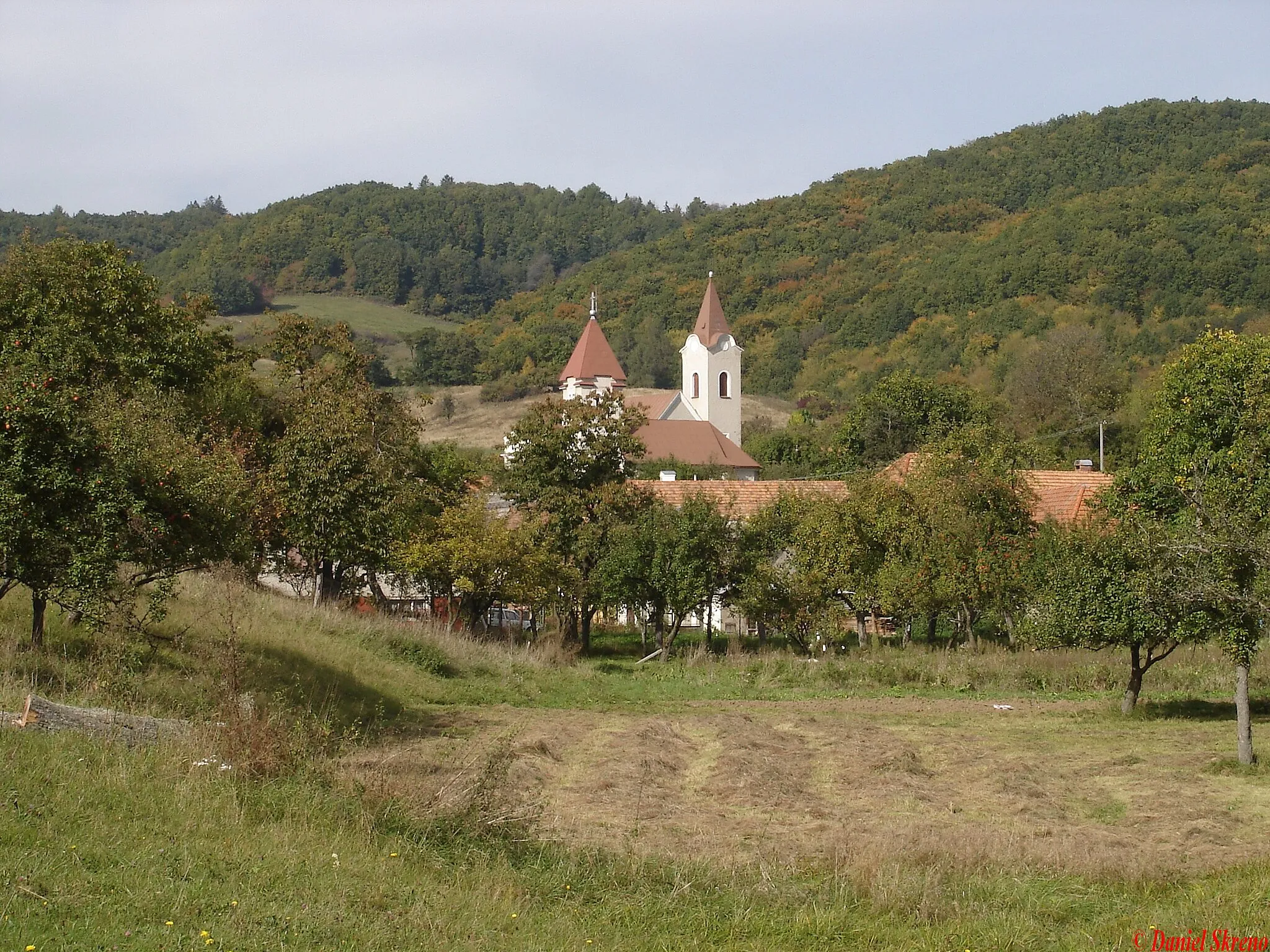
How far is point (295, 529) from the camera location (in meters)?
25.7

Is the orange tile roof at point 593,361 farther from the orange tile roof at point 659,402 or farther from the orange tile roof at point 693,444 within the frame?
the orange tile roof at point 693,444

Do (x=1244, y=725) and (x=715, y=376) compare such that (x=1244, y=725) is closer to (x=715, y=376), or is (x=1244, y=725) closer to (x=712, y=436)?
(x=712, y=436)

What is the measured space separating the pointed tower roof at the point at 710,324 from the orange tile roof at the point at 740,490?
41057 mm

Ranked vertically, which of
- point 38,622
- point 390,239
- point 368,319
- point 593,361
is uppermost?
point 390,239

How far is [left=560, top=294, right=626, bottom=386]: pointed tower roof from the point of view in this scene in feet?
277

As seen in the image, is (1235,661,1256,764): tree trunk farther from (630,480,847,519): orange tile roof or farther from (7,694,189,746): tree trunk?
(630,480,847,519): orange tile roof

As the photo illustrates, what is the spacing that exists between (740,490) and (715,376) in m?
42.6

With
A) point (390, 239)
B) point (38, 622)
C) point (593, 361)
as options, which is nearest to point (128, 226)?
point (390, 239)

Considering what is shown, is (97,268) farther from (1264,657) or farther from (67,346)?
(1264,657)

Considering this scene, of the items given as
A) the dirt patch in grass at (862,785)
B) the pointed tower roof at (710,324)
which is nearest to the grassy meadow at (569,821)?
the dirt patch in grass at (862,785)

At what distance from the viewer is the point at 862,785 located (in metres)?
13.2

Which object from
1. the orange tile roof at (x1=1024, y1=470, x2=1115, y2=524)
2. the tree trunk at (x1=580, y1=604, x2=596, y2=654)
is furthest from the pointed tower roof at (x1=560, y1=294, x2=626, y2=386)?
the tree trunk at (x1=580, y1=604, x2=596, y2=654)

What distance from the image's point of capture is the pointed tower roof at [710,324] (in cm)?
8500

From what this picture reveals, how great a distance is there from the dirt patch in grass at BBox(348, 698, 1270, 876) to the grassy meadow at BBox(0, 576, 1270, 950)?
0.21 ft
